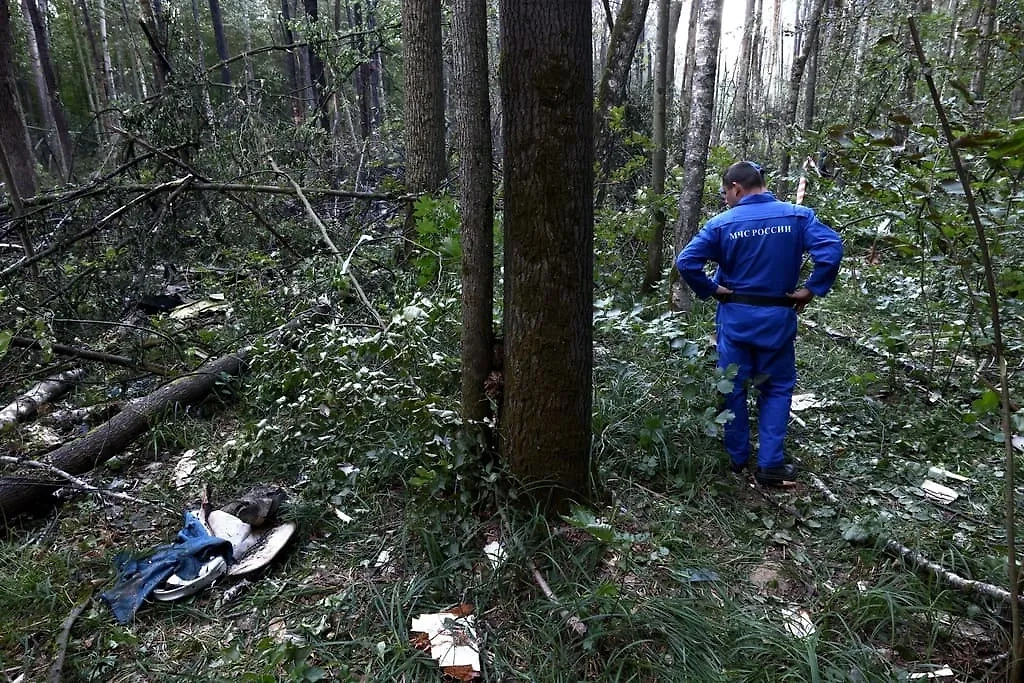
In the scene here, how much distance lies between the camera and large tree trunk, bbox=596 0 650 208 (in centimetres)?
654

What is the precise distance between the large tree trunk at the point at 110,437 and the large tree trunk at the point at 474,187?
254cm

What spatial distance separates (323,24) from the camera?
25.2 ft

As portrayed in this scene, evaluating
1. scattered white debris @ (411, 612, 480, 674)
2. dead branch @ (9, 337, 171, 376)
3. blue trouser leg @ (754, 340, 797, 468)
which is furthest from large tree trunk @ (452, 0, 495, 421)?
dead branch @ (9, 337, 171, 376)

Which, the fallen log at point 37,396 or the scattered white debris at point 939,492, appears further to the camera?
the fallen log at point 37,396

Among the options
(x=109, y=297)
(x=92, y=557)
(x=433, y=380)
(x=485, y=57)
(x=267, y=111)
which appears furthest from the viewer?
(x=267, y=111)

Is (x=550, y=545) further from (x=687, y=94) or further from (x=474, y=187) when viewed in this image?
(x=687, y=94)

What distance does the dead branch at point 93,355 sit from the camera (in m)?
4.17

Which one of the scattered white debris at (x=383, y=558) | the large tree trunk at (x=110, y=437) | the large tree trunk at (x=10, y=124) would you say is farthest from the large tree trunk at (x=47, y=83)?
the scattered white debris at (x=383, y=558)

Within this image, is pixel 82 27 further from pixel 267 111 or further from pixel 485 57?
pixel 485 57

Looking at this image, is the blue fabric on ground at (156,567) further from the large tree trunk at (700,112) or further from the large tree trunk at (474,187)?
the large tree trunk at (700,112)

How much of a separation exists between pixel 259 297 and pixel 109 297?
113 cm

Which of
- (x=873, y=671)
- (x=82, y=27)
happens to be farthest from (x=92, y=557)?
A: (x=82, y=27)

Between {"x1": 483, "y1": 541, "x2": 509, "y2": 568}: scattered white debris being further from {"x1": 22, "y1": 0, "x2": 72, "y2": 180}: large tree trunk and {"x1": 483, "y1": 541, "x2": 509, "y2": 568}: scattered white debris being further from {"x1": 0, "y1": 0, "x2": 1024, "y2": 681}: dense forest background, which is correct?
{"x1": 22, "y1": 0, "x2": 72, "y2": 180}: large tree trunk

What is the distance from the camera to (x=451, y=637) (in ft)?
7.99
